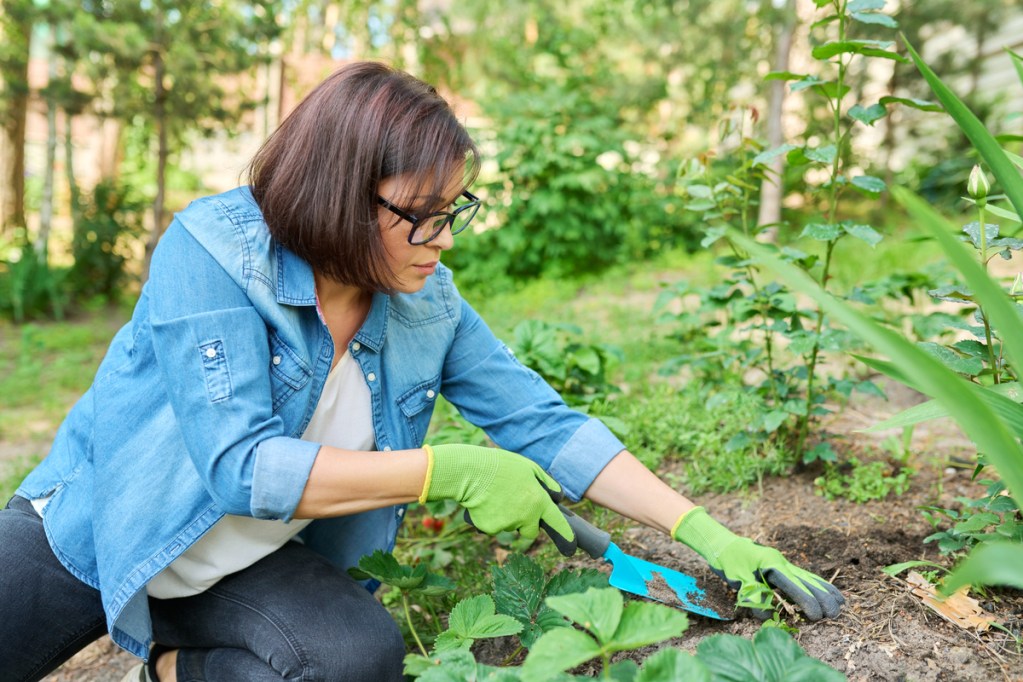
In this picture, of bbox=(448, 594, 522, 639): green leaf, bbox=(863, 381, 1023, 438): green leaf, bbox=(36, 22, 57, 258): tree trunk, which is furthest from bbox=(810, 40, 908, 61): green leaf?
bbox=(36, 22, 57, 258): tree trunk

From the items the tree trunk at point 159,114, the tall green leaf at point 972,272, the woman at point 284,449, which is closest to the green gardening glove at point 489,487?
the woman at point 284,449

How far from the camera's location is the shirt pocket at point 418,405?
167 cm

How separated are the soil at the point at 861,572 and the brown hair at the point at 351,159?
860mm

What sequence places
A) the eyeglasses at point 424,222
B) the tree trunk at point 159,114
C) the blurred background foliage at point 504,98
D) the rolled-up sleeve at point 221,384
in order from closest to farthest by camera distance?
the rolled-up sleeve at point 221,384
the eyeglasses at point 424,222
the tree trunk at point 159,114
the blurred background foliage at point 504,98

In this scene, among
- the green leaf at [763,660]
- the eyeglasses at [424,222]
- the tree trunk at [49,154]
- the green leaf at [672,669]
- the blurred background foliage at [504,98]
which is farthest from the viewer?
the tree trunk at [49,154]

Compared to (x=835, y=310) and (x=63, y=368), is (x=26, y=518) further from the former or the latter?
(x=63, y=368)

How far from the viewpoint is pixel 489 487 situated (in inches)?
54.9

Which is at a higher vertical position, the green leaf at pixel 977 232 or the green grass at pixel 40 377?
the green leaf at pixel 977 232

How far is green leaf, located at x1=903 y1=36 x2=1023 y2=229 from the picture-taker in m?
1.01

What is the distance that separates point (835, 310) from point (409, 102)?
0.89 m

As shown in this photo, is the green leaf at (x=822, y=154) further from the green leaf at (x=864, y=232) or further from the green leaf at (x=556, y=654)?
the green leaf at (x=556, y=654)

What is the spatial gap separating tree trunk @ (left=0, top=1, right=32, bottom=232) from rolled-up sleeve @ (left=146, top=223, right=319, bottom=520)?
531 centimetres

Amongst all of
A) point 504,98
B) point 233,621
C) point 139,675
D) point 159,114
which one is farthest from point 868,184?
point 159,114

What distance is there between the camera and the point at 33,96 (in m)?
6.93
